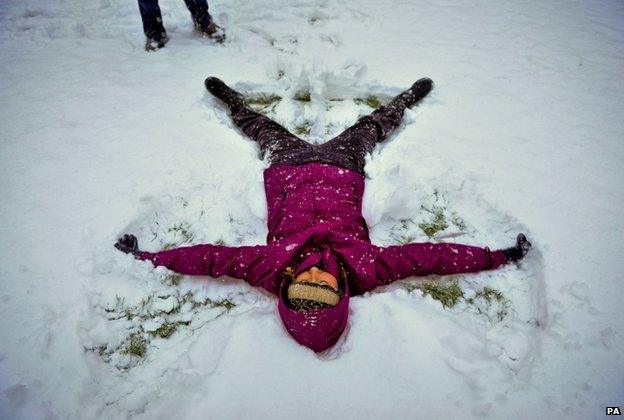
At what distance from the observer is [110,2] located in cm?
420

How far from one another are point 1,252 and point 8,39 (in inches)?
115

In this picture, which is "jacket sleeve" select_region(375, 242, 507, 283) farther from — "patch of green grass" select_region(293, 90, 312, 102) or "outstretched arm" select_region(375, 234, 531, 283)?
"patch of green grass" select_region(293, 90, 312, 102)

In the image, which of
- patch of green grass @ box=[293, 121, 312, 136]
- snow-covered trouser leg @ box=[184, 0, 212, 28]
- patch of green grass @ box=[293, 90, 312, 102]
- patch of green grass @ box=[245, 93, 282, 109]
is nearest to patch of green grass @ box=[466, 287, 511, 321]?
patch of green grass @ box=[293, 121, 312, 136]

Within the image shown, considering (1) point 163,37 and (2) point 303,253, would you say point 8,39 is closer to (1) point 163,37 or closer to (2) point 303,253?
(1) point 163,37

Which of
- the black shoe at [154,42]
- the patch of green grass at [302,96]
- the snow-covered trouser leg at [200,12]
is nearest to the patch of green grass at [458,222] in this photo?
the patch of green grass at [302,96]

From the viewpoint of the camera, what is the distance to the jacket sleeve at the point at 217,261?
78.2 inches

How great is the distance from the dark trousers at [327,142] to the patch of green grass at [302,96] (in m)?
0.57

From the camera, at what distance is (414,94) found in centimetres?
309

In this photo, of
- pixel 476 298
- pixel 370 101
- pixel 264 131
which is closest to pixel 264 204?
pixel 264 131

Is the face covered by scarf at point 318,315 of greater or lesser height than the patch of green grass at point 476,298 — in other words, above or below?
above

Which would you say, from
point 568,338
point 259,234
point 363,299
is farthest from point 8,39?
point 568,338

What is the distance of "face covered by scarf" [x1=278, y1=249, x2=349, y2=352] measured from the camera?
1.64 m

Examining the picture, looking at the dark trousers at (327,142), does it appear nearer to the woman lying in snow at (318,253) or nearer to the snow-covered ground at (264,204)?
the woman lying in snow at (318,253)

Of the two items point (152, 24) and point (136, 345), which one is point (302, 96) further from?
point (136, 345)
